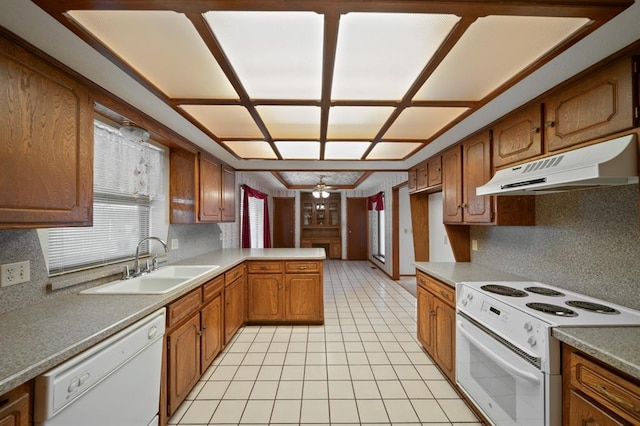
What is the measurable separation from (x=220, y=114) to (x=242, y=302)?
2.13 metres

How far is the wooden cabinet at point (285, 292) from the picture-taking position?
3.12 m

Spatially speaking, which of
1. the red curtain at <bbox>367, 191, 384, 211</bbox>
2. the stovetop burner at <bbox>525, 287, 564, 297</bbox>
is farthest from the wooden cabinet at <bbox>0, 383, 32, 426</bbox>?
the red curtain at <bbox>367, 191, 384, 211</bbox>

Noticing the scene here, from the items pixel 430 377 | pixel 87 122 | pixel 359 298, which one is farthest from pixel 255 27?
pixel 359 298

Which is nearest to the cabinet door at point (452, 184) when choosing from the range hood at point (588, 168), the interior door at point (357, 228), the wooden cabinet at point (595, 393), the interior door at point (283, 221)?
the range hood at point (588, 168)

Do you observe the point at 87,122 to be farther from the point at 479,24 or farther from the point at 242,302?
the point at 242,302

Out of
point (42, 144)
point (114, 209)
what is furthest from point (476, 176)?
point (114, 209)

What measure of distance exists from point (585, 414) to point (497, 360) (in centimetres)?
39

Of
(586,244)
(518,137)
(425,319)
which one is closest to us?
(586,244)

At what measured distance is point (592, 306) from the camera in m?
1.37

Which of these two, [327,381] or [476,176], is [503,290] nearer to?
[476,176]

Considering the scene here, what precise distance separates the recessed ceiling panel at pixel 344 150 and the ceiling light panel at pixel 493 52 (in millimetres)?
1072

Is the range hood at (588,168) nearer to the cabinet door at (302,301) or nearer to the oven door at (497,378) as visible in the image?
the oven door at (497,378)

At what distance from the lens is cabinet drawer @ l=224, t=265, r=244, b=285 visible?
251 centimetres

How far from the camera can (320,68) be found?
1383mm
